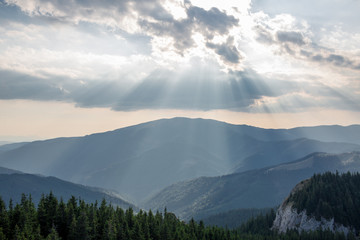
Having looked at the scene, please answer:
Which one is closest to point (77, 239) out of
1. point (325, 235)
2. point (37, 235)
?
point (37, 235)

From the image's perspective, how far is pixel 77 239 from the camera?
3821 inches

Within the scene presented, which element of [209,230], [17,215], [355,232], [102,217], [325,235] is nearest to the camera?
[17,215]

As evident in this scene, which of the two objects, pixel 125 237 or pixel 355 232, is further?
pixel 355 232

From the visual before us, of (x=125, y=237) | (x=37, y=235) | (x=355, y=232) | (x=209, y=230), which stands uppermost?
(x=37, y=235)

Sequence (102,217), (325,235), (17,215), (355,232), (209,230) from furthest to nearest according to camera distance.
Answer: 1. (355,232)
2. (325,235)
3. (209,230)
4. (102,217)
5. (17,215)

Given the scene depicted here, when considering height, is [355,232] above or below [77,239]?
below

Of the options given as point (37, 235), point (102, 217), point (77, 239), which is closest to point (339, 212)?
point (102, 217)

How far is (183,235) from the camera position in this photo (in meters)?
134

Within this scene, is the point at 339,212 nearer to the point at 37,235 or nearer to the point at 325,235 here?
the point at 325,235

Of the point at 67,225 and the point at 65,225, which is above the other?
the point at 67,225

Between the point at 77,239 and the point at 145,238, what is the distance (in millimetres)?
27980

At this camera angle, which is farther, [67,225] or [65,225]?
[65,225]

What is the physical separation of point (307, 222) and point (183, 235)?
→ 10231 cm

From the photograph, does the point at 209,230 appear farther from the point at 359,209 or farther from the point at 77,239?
the point at 359,209
